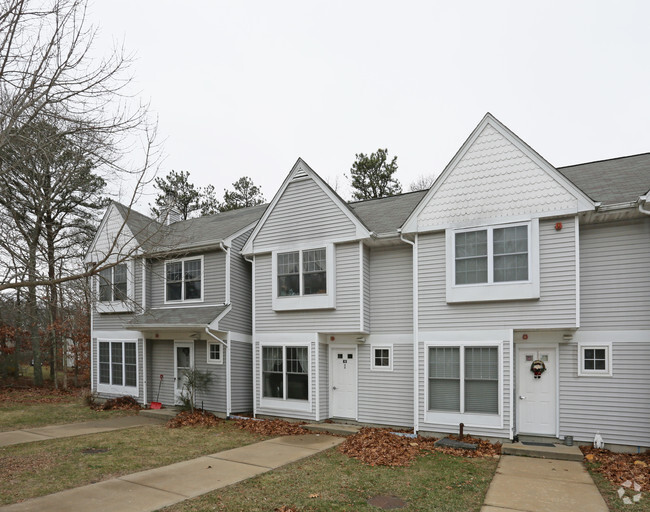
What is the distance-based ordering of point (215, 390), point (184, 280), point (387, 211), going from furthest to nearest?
point (184, 280) < point (215, 390) < point (387, 211)

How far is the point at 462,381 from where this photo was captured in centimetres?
1067

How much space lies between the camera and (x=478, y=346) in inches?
418

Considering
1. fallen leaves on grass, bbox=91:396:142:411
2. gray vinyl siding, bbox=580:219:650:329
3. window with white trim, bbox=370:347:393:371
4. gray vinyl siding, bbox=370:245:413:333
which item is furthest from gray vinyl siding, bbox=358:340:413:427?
fallen leaves on grass, bbox=91:396:142:411

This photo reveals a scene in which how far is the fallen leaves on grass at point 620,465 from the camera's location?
24.7 ft

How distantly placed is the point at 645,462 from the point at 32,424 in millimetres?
15494

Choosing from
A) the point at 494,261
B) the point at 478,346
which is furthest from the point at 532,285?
the point at 478,346

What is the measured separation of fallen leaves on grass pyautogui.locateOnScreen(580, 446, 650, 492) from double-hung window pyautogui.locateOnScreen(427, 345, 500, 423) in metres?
2.01

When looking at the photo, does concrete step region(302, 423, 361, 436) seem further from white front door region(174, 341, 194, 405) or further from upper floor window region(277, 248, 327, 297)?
white front door region(174, 341, 194, 405)

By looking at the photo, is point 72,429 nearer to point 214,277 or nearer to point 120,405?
point 120,405

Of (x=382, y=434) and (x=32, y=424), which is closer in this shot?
(x=382, y=434)

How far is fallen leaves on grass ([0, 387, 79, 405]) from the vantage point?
18.6 m

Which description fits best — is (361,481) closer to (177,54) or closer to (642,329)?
(642,329)

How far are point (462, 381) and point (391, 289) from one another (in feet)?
10.0

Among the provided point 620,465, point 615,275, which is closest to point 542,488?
point 620,465
